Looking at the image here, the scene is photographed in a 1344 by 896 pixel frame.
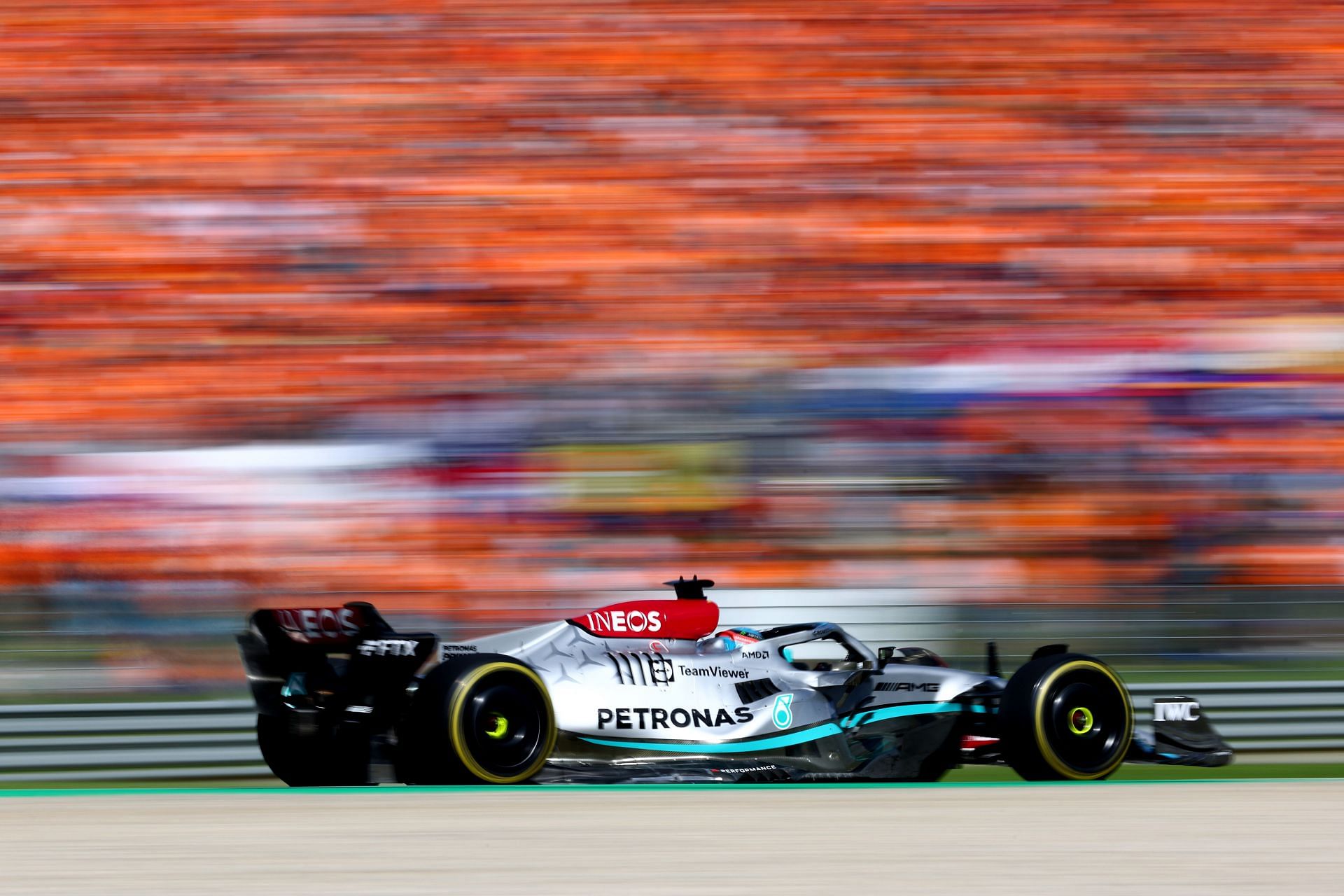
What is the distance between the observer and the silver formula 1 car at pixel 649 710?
457cm

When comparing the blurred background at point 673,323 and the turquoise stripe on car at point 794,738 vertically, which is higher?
the blurred background at point 673,323

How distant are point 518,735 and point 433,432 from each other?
295 centimetres

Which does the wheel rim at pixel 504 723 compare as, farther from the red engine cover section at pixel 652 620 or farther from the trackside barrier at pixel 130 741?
the trackside barrier at pixel 130 741

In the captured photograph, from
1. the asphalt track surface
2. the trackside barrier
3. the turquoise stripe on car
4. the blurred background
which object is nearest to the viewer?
the asphalt track surface

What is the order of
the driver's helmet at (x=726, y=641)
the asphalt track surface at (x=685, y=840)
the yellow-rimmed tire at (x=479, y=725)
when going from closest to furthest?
the asphalt track surface at (x=685, y=840) → the yellow-rimmed tire at (x=479, y=725) → the driver's helmet at (x=726, y=641)

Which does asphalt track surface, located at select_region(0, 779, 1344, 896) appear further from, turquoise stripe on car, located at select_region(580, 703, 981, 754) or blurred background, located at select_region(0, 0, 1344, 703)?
blurred background, located at select_region(0, 0, 1344, 703)

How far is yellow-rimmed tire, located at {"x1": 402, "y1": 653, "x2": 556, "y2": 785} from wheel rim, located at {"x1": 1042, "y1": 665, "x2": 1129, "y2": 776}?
1518mm

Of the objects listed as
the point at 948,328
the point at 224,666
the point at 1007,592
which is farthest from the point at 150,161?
the point at 1007,592

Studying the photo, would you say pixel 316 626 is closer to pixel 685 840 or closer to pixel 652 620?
pixel 652 620

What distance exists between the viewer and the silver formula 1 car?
4566 millimetres

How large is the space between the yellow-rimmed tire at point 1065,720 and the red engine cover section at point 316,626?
200 centimetres

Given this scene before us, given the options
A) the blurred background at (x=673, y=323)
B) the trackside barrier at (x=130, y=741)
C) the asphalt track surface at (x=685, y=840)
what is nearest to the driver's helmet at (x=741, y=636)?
the asphalt track surface at (x=685, y=840)

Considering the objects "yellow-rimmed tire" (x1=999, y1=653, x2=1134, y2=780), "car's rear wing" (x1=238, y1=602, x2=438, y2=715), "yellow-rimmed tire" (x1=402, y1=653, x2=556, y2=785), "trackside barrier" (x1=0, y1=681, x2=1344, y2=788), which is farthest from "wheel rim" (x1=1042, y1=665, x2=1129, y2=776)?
"car's rear wing" (x1=238, y1=602, x2=438, y2=715)

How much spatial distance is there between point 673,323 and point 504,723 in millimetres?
3565
